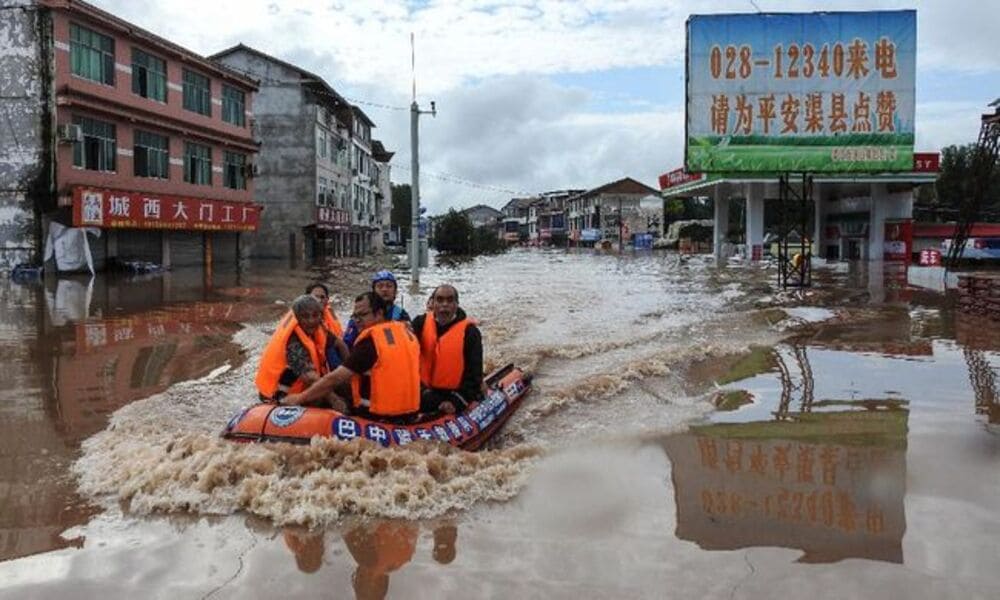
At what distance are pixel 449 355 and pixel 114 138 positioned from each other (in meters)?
25.1

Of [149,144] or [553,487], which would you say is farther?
[149,144]

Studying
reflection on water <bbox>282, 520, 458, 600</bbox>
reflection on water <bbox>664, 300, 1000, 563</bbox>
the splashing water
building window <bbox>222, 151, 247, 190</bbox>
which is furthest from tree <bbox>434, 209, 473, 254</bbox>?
reflection on water <bbox>282, 520, 458, 600</bbox>

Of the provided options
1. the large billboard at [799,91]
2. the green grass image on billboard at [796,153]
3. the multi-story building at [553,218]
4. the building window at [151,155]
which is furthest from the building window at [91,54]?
the multi-story building at [553,218]

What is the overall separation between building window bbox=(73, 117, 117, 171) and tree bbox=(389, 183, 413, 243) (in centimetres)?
6871

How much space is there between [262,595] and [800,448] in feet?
15.5

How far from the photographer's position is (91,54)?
27.8 metres

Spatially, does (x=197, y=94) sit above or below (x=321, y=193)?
above

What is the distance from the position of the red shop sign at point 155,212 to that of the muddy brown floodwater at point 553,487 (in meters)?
15.2

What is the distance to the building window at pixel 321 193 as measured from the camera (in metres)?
46.2

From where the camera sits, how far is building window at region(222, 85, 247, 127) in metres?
36.9

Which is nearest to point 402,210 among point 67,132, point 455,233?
point 455,233

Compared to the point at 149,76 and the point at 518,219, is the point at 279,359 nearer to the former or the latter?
the point at 149,76

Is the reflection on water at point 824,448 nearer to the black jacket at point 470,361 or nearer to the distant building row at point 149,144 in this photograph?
the black jacket at point 470,361

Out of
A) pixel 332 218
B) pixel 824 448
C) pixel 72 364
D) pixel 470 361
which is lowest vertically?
pixel 824 448
